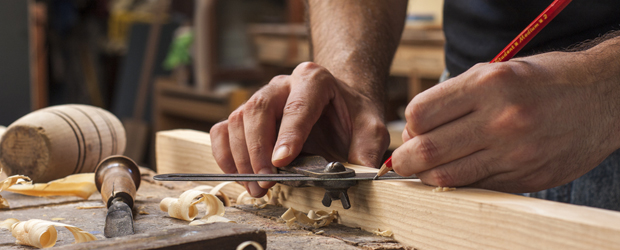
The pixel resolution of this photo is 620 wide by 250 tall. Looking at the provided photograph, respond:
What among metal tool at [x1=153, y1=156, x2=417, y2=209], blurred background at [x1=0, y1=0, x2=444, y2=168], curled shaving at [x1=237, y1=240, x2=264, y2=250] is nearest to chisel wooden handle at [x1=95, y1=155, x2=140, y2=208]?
metal tool at [x1=153, y1=156, x2=417, y2=209]

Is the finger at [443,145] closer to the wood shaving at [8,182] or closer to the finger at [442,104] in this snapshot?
the finger at [442,104]

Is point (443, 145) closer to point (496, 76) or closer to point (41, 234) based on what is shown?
point (496, 76)

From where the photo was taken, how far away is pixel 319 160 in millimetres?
903

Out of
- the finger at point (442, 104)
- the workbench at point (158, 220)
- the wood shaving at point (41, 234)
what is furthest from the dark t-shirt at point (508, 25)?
the wood shaving at point (41, 234)

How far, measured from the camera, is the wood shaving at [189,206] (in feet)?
2.97

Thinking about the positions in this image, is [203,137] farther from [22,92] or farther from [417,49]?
[22,92]

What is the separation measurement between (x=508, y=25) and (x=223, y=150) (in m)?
0.75

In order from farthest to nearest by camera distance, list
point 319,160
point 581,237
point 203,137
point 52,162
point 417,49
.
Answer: point 417,49 < point 203,137 < point 52,162 < point 319,160 < point 581,237

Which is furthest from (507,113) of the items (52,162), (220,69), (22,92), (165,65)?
(165,65)

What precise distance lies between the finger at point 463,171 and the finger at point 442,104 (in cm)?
6

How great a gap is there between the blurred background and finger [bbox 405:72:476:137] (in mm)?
1911

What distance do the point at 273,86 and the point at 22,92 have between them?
8.07 feet

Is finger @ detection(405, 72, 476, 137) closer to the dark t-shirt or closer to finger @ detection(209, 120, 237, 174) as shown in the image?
finger @ detection(209, 120, 237, 174)

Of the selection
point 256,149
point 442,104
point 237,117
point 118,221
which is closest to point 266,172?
point 256,149
